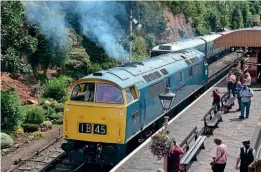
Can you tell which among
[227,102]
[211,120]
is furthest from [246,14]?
[211,120]

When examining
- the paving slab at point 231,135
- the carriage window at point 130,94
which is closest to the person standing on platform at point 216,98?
the paving slab at point 231,135

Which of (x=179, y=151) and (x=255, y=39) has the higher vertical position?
(x=255, y=39)

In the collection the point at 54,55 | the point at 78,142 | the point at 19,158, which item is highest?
the point at 54,55

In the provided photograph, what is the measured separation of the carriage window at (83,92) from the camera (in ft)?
52.3

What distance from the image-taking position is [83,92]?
16.1 metres

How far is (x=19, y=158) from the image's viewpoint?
1800cm

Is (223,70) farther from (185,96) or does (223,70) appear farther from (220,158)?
(220,158)

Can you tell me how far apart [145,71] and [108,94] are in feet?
10.8

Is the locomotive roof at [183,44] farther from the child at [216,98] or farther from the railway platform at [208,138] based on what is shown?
the child at [216,98]

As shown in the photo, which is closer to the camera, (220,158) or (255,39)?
(220,158)

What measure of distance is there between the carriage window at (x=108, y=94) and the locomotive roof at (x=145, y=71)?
0.78 feet

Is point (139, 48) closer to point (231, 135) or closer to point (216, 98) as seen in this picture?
point (216, 98)

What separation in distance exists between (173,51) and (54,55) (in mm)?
7704

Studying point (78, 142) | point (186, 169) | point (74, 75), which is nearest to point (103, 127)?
point (78, 142)
